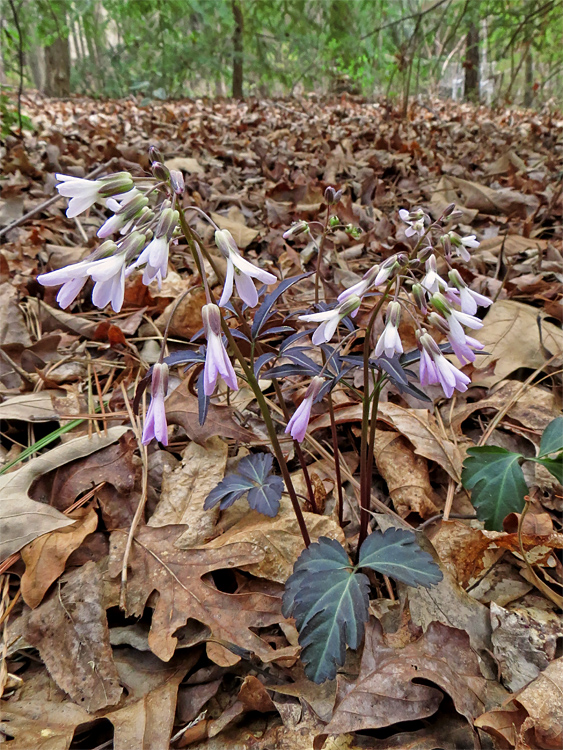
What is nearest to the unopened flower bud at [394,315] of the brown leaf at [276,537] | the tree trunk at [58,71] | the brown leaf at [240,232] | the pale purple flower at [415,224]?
the pale purple flower at [415,224]

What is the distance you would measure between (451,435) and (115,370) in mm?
1546

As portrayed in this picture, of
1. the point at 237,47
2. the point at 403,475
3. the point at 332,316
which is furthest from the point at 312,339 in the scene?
the point at 237,47

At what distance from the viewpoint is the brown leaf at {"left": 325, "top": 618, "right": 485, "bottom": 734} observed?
1102mm

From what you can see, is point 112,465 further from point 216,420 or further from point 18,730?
point 18,730

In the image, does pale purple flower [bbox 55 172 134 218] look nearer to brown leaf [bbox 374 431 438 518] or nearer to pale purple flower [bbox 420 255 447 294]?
pale purple flower [bbox 420 255 447 294]

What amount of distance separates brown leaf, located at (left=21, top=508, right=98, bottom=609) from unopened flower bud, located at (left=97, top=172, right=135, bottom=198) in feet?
3.29

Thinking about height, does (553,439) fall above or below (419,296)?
below

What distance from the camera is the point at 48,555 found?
147 cm

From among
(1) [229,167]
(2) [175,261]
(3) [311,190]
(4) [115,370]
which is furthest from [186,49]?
(4) [115,370]

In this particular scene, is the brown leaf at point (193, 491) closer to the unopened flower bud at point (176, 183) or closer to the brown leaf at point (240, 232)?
the unopened flower bud at point (176, 183)

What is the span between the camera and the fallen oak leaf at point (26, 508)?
4.81 ft

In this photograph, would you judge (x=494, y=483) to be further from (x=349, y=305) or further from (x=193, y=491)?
(x=193, y=491)

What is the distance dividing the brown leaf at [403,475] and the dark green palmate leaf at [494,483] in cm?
25

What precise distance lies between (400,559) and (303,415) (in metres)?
0.43
